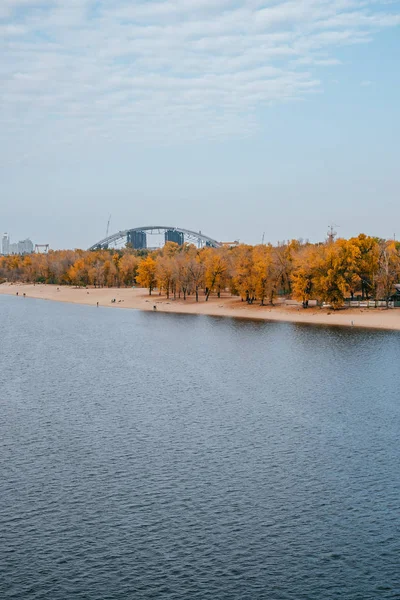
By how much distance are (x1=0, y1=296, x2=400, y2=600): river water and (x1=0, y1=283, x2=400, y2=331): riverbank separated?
3529 centimetres

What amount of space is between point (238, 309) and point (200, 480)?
294 feet

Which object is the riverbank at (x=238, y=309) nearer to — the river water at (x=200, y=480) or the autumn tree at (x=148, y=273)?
the autumn tree at (x=148, y=273)

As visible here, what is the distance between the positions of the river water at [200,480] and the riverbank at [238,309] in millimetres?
35292

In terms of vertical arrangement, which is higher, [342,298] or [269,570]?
[342,298]

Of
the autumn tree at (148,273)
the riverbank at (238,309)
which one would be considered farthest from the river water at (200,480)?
the autumn tree at (148,273)

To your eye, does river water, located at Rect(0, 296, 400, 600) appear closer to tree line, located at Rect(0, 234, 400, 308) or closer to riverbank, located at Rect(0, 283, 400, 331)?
riverbank, located at Rect(0, 283, 400, 331)

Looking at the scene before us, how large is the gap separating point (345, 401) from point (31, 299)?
138449mm

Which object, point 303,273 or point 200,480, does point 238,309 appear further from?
point 200,480

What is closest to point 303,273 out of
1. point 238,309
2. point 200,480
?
point 238,309

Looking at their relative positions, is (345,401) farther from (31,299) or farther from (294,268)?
(31,299)

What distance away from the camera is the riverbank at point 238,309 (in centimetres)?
10481

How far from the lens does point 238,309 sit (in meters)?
124

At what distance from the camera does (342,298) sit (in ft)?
371

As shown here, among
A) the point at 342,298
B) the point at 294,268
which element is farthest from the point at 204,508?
the point at 294,268
